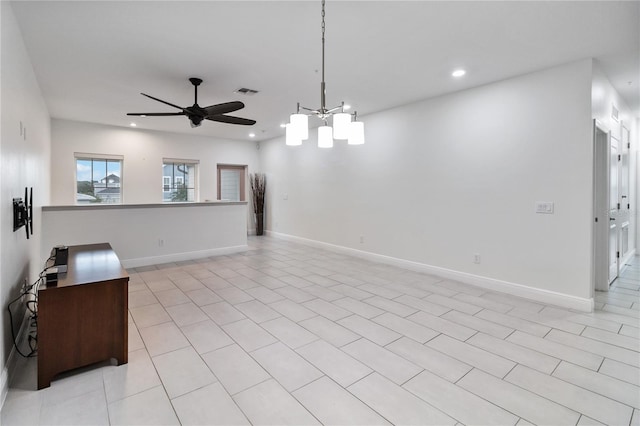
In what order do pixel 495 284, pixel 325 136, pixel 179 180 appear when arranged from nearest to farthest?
pixel 325 136
pixel 495 284
pixel 179 180

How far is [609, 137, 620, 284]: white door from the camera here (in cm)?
409

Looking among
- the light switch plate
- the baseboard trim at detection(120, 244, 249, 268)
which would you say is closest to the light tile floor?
the light switch plate

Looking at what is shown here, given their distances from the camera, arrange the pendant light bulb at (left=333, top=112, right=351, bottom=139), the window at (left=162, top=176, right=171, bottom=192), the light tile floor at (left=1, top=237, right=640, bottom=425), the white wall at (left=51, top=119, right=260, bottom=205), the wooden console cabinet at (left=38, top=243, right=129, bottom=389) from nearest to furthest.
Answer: the light tile floor at (left=1, top=237, right=640, bottom=425) → the wooden console cabinet at (left=38, top=243, right=129, bottom=389) → the pendant light bulb at (left=333, top=112, right=351, bottom=139) → the white wall at (left=51, top=119, right=260, bottom=205) → the window at (left=162, top=176, right=171, bottom=192)

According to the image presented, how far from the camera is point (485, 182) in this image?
4184 mm

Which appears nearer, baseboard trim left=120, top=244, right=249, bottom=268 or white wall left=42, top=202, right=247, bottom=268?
white wall left=42, top=202, right=247, bottom=268

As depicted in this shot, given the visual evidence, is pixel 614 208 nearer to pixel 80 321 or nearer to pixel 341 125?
pixel 341 125

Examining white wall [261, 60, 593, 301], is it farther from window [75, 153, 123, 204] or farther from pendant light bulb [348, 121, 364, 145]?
window [75, 153, 123, 204]

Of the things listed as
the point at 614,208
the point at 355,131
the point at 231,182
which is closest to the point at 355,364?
the point at 355,131

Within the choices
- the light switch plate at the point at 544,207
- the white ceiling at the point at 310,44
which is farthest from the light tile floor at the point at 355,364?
the white ceiling at the point at 310,44

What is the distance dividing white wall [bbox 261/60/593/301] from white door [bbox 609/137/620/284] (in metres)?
1.10

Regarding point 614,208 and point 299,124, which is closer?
point 299,124

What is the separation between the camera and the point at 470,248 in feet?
14.3

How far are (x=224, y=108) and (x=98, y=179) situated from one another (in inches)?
190

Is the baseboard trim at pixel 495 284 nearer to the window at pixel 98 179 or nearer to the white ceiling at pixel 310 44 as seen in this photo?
the white ceiling at pixel 310 44
